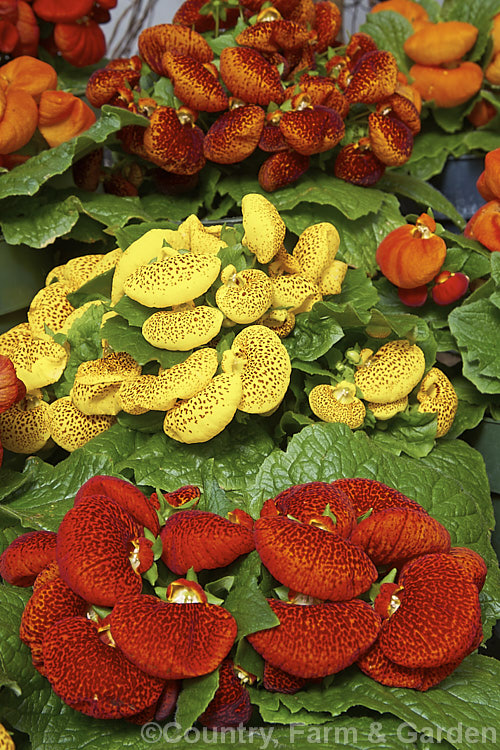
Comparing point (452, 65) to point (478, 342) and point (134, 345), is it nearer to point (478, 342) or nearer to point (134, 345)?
point (478, 342)

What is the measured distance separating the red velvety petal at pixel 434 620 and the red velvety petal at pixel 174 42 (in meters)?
0.78

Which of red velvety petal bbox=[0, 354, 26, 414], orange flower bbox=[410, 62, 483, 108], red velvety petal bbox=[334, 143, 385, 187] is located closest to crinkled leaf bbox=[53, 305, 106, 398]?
red velvety petal bbox=[0, 354, 26, 414]

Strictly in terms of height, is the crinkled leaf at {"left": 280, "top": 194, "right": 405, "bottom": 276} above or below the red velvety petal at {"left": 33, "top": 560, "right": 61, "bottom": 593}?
above

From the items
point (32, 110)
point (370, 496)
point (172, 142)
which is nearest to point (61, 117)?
point (32, 110)

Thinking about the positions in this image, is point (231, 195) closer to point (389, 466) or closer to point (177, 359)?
point (177, 359)

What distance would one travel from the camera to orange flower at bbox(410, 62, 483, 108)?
1.22 m

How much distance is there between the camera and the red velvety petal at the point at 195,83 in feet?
3.10

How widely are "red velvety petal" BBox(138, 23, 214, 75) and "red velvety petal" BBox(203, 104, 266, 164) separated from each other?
98mm

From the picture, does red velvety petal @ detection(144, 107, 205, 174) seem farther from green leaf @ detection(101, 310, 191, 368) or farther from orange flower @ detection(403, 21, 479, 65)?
orange flower @ detection(403, 21, 479, 65)

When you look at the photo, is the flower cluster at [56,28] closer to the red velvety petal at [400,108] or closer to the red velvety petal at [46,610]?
the red velvety petal at [400,108]

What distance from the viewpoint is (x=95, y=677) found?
17.6 inches

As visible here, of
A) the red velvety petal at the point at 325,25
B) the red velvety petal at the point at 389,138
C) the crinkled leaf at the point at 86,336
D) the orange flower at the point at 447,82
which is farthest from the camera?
the orange flower at the point at 447,82

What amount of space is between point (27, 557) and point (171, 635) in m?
0.15

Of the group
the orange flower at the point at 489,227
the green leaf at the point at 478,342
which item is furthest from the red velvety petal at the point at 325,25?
the green leaf at the point at 478,342
